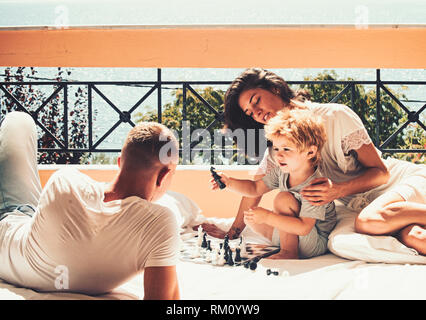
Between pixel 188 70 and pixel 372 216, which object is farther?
pixel 188 70

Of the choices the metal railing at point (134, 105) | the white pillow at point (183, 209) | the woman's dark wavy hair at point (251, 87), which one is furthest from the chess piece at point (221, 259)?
the metal railing at point (134, 105)

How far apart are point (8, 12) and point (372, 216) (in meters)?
1.73

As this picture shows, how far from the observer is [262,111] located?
68.7 inches

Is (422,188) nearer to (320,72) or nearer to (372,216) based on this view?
(372,216)

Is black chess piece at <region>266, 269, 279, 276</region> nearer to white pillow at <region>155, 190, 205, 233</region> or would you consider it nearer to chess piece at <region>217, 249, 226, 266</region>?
chess piece at <region>217, 249, 226, 266</region>

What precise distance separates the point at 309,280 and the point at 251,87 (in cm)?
93

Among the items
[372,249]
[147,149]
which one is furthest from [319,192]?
[147,149]

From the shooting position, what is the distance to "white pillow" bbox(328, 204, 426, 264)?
1.30m

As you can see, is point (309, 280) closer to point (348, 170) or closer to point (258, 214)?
point (258, 214)

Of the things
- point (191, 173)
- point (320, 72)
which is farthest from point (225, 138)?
point (320, 72)

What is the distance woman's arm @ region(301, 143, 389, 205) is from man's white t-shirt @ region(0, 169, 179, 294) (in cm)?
65

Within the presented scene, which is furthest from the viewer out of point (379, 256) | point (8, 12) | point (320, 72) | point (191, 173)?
point (320, 72)

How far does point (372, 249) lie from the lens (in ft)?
4.35

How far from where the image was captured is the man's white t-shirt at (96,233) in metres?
0.93
